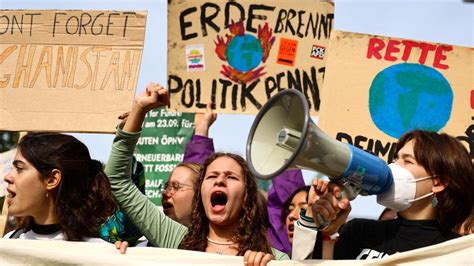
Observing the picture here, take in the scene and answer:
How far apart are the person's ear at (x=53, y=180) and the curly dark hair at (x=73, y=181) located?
0.01m

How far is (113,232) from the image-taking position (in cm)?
412

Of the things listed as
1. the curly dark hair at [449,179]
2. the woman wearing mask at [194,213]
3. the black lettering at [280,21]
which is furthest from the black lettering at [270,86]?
the curly dark hair at [449,179]

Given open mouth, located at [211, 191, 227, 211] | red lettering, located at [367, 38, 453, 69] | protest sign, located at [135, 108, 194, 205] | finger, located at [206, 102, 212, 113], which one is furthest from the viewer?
protest sign, located at [135, 108, 194, 205]

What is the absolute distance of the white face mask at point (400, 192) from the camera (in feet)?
9.64

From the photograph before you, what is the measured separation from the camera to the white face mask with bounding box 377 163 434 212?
2939mm

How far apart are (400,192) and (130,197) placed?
112 centimetres

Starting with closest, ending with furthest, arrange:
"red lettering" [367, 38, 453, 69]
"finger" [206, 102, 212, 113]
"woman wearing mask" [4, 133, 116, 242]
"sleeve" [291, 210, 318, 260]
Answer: "sleeve" [291, 210, 318, 260] → "woman wearing mask" [4, 133, 116, 242] → "red lettering" [367, 38, 453, 69] → "finger" [206, 102, 212, 113]

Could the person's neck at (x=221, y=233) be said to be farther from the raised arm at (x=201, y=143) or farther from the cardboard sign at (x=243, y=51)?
the cardboard sign at (x=243, y=51)

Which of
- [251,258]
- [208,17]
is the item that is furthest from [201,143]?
[251,258]

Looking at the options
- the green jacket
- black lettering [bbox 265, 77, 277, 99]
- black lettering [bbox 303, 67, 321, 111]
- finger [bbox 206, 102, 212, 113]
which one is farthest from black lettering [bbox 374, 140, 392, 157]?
the green jacket

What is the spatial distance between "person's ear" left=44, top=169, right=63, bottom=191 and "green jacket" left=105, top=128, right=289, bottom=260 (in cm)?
19

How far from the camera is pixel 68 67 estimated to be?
4.77 m

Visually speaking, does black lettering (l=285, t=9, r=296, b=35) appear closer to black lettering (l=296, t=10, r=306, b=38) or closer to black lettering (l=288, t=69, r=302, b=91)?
black lettering (l=296, t=10, r=306, b=38)

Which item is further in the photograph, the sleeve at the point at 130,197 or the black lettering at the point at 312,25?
the black lettering at the point at 312,25
